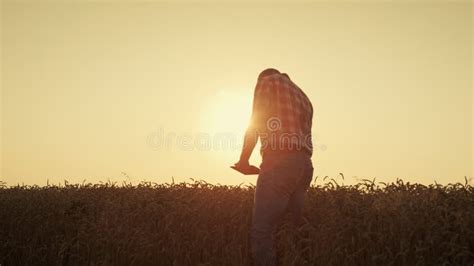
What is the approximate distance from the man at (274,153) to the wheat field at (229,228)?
722mm

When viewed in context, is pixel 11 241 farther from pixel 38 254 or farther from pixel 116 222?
pixel 116 222

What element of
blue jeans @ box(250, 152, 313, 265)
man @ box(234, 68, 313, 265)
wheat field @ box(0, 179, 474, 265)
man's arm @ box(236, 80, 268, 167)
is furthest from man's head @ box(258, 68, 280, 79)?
wheat field @ box(0, 179, 474, 265)

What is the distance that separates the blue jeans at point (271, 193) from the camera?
5.39 meters

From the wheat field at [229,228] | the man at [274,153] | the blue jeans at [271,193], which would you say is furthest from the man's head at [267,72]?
the wheat field at [229,228]

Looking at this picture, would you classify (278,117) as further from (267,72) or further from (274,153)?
(267,72)

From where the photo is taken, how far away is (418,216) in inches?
238

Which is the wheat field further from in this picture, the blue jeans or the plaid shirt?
the plaid shirt

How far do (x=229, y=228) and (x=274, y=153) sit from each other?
1669 mm

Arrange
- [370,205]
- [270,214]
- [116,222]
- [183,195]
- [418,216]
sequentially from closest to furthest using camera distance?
[270,214] < [418,216] < [370,205] < [116,222] < [183,195]

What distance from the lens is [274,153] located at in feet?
18.0

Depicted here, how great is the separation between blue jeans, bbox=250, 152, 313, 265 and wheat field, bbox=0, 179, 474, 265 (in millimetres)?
640

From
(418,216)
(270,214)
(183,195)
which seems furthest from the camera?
(183,195)

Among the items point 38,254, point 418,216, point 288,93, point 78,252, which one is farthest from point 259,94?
point 38,254

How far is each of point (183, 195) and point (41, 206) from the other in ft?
7.21
